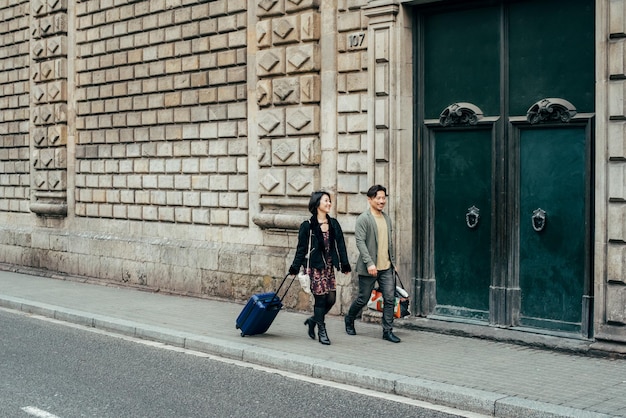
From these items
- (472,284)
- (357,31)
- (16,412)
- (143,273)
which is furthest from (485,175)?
(143,273)

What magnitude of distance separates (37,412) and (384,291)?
Answer: 4.66m

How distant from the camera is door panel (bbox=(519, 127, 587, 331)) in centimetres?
1101

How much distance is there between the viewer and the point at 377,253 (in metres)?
11.4

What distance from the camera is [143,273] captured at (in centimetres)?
1723

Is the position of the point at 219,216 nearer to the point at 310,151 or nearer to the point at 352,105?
the point at 310,151

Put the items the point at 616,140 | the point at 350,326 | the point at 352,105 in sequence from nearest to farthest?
the point at 616,140 < the point at 350,326 < the point at 352,105

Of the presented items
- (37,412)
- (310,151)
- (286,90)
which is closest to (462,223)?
(310,151)

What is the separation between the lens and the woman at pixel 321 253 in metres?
11.3

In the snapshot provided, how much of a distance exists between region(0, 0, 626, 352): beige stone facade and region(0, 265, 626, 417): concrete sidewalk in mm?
949

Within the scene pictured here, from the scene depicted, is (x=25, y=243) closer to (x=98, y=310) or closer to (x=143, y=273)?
(x=143, y=273)

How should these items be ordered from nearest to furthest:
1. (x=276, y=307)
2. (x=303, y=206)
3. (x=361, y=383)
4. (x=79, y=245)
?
1. (x=361, y=383)
2. (x=276, y=307)
3. (x=303, y=206)
4. (x=79, y=245)

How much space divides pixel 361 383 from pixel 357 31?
5.64 m

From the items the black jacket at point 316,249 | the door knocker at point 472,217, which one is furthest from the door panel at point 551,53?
the black jacket at point 316,249

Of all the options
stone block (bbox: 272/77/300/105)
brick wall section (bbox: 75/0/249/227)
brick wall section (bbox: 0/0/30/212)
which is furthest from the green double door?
brick wall section (bbox: 0/0/30/212)
